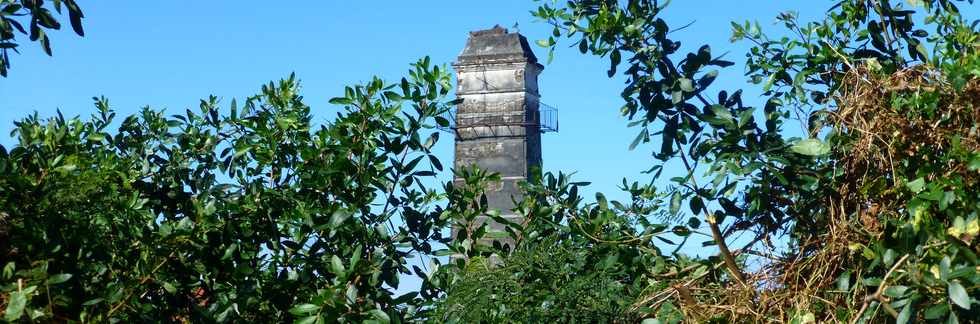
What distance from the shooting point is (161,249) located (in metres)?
5.83

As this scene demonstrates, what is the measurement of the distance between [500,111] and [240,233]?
17.6 m

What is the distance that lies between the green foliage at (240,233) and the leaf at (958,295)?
268 cm

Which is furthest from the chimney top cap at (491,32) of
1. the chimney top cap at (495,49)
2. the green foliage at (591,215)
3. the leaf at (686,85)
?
the leaf at (686,85)

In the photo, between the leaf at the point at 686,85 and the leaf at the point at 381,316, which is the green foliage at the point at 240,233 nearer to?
the leaf at the point at 381,316

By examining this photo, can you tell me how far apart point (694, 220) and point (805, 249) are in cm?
54

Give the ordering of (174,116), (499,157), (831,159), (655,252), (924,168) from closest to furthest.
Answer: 1. (924,168)
2. (831,159)
3. (655,252)
4. (174,116)
5. (499,157)

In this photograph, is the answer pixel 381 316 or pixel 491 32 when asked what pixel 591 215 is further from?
pixel 491 32

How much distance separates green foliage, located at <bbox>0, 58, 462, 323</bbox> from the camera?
18.4 ft

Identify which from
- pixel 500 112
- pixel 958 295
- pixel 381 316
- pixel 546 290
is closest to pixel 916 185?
pixel 958 295

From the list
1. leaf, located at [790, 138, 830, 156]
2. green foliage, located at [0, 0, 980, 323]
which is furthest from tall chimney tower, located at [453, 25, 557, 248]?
leaf, located at [790, 138, 830, 156]

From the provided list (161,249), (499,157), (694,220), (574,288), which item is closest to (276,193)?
(161,249)

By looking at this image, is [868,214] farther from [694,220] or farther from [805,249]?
[694,220]

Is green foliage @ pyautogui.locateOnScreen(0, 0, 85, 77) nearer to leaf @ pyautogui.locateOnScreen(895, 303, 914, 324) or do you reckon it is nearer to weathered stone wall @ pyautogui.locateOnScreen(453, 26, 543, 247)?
leaf @ pyautogui.locateOnScreen(895, 303, 914, 324)

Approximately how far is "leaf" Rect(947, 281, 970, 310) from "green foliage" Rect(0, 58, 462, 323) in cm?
268
